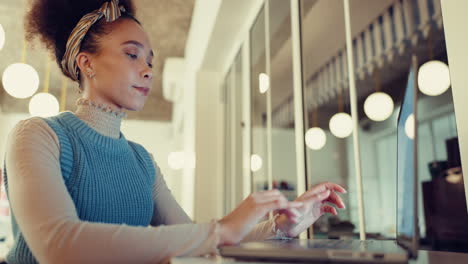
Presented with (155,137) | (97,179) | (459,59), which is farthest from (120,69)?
(155,137)

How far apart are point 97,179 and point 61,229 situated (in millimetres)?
280

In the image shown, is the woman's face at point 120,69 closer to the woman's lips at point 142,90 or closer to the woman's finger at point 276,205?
the woman's lips at point 142,90

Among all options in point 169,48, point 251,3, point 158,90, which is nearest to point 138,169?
point 251,3

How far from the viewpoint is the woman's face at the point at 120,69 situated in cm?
101

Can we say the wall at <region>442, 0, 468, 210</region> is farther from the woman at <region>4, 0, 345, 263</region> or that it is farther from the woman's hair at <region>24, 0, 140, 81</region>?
the woman's hair at <region>24, 0, 140, 81</region>

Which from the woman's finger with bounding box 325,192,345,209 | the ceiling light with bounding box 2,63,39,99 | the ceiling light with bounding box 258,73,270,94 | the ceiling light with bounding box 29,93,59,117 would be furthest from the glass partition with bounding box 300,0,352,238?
the ceiling light with bounding box 29,93,59,117

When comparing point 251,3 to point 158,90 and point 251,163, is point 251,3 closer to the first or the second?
point 251,163

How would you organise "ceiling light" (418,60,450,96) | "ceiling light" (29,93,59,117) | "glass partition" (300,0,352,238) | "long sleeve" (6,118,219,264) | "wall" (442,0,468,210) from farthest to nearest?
"ceiling light" (29,93,59,117), "ceiling light" (418,60,450,96), "glass partition" (300,0,352,238), "wall" (442,0,468,210), "long sleeve" (6,118,219,264)

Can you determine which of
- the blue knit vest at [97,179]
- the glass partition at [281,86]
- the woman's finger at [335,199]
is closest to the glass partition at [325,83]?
the glass partition at [281,86]

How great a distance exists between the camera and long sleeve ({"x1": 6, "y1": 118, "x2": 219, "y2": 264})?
583 mm

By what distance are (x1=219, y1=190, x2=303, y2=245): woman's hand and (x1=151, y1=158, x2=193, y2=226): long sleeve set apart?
48 centimetres

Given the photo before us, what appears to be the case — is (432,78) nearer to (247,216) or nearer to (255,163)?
(255,163)

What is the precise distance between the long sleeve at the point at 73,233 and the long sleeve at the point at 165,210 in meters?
0.43

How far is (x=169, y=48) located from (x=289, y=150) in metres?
3.68
